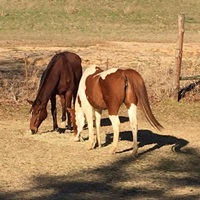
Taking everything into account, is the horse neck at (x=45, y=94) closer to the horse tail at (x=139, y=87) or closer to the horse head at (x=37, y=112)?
the horse head at (x=37, y=112)

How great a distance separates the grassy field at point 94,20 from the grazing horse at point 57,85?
17233 millimetres

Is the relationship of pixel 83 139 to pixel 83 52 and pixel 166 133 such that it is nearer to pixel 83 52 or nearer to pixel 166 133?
pixel 166 133

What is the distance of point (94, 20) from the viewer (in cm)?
3709

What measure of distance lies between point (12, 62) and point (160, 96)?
831 cm

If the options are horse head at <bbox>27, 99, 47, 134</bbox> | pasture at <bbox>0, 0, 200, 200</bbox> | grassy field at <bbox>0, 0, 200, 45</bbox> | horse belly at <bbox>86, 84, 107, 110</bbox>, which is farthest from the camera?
grassy field at <bbox>0, 0, 200, 45</bbox>

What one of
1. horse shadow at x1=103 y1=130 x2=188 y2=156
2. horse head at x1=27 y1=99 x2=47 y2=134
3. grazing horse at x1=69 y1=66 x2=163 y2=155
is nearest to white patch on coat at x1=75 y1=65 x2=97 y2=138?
grazing horse at x1=69 y1=66 x2=163 y2=155

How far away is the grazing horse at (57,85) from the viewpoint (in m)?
12.2

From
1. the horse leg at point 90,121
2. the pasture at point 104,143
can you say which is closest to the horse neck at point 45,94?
the pasture at point 104,143

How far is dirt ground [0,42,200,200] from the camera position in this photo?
8.84 meters

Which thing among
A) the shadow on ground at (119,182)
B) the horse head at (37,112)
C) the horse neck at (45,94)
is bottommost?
the shadow on ground at (119,182)

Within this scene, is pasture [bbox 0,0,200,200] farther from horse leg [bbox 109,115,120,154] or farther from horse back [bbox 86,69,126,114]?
horse back [bbox 86,69,126,114]

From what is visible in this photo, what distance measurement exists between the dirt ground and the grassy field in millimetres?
14962

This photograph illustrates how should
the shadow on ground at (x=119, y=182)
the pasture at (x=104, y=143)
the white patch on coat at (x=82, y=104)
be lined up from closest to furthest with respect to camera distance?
the shadow on ground at (x=119, y=182) < the pasture at (x=104, y=143) < the white patch on coat at (x=82, y=104)

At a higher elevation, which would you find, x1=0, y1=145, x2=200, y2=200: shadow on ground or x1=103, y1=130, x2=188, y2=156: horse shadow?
x1=0, y1=145, x2=200, y2=200: shadow on ground
